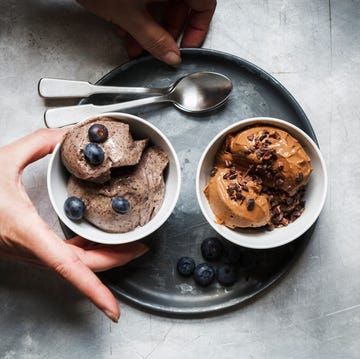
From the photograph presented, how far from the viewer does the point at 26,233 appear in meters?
1.33

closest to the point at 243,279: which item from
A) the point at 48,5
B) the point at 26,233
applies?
the point at 26,233

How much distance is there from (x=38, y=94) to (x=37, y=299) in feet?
1.98

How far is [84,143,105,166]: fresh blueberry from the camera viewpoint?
1294 millimetres

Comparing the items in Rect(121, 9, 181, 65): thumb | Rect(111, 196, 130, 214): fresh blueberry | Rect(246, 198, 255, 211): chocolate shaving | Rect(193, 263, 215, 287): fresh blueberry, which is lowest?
Rect(193, 263, 215, 287): fresh blueberry

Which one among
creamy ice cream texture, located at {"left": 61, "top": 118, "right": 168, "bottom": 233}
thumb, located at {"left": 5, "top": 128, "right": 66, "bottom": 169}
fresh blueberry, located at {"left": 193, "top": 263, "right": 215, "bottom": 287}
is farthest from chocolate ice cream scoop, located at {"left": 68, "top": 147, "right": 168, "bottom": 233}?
fresh blueberry, located at {"left": 193, "top": 263, "right": 215, "bottom": 287}

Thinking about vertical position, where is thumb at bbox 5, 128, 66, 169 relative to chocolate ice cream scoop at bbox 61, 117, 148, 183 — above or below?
below

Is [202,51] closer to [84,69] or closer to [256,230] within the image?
[84,69]

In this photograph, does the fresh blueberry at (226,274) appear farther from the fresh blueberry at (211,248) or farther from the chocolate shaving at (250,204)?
the chocolate shaving at (250,204)

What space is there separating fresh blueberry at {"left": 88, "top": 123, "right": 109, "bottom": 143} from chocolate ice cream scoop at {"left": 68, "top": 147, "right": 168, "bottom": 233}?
0.11 metres

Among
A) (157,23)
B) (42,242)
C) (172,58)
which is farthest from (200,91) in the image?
(42,242)

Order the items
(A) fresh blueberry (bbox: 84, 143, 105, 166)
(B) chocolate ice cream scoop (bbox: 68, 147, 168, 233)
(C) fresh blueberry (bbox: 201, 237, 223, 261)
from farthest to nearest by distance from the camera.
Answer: (C) fresh blueberry (bbox: 201, 237, 223, 261) → (B) chocolate ice cream scoop (bbox: 68, 147, 168, 233) → (A) fresh blueberry (bbox: 84, 143, 105, 166)

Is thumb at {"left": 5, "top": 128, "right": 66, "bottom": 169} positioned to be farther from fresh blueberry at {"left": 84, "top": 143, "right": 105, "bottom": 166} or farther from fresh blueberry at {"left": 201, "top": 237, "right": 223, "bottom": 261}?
fresh blueberry at {"left": 201, "top": 237, "right": 223, "bottom": 261}

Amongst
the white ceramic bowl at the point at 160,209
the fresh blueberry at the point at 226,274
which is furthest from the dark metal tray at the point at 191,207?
the white ceramic bowl at the point at 160,209

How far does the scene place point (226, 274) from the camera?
4.96 feet
